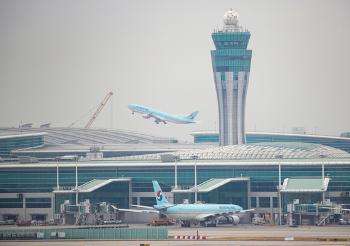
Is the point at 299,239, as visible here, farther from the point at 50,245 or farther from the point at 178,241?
the point at 50,245

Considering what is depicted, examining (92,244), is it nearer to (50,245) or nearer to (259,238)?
(50,245)

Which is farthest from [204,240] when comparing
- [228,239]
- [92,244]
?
[92,244]

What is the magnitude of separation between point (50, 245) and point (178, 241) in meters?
16.7

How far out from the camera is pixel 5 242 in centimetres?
19800

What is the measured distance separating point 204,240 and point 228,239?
10.9 feet

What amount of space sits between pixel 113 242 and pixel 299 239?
2406 cm

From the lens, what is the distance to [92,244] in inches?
7470

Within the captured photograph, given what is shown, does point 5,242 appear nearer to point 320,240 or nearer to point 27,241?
point 27,241

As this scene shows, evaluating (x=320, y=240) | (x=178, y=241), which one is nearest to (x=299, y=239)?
(x=320, y=240)

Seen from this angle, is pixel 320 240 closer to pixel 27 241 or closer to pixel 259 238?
pixel 259 238

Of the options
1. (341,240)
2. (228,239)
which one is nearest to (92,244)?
(228,239)

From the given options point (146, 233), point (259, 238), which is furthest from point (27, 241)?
point (259, 238)

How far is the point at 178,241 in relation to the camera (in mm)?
193250

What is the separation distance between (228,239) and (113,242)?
49.9ft
